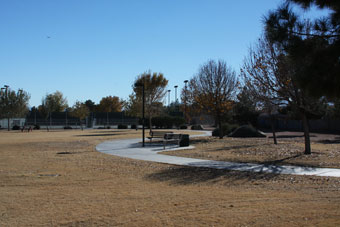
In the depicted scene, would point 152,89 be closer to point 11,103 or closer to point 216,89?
point 216,89

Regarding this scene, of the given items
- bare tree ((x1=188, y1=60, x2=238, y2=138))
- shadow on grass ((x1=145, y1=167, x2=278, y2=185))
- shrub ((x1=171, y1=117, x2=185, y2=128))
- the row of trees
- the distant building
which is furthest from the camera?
the distant building

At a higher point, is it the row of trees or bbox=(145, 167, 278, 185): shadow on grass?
the row of trees

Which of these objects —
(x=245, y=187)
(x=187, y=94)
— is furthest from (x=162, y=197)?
(x=187, y=94)

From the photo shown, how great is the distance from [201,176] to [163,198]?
3.32 metres

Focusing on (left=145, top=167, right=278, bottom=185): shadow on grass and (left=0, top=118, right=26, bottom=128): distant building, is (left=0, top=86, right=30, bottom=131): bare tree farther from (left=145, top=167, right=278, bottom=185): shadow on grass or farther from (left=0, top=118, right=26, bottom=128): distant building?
(left=145, top=167, right=278, bottom=185): shadow on grass

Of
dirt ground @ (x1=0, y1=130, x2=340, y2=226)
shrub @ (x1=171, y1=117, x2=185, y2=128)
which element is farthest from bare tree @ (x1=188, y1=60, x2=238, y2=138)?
shrub @ (x1=171, y1=117, x2=185, y2=128)

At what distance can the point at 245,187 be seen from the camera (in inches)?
367

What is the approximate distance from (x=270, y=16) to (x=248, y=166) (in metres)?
6.55

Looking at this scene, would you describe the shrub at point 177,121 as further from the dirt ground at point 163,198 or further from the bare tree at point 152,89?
the dirt ground at point 163,198

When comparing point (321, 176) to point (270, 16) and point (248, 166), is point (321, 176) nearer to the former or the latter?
point (248, 166)

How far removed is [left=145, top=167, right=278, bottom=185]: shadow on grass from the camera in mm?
10430

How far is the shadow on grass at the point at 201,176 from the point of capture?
34.2 feet

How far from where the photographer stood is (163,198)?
801cm

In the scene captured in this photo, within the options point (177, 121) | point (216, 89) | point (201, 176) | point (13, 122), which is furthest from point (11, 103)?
point (201, 176)
